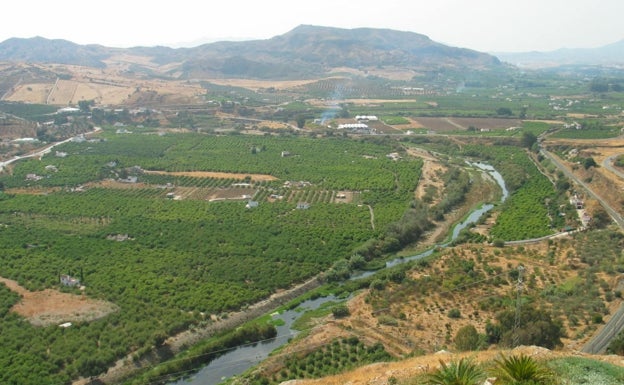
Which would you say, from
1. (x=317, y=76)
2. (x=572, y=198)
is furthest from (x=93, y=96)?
(x=572, y=198)

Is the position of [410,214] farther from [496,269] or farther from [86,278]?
[86,278]

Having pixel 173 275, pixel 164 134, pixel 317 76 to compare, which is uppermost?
pixel 317 76

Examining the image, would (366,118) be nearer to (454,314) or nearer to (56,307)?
(454,314)

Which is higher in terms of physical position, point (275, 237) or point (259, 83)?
point (259, 83)

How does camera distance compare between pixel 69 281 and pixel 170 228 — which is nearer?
pixel 69 281

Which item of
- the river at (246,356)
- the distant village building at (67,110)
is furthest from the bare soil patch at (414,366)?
the distant village building at (67,110)

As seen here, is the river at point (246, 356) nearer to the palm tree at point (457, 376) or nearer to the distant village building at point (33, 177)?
the palm tree at point (457, 376)

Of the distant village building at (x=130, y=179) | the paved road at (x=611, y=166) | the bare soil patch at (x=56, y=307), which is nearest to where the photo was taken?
the bare soil patch at (x=56, y=307)

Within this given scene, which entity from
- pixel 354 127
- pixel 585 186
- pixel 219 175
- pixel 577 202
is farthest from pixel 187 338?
pixel 354 127
